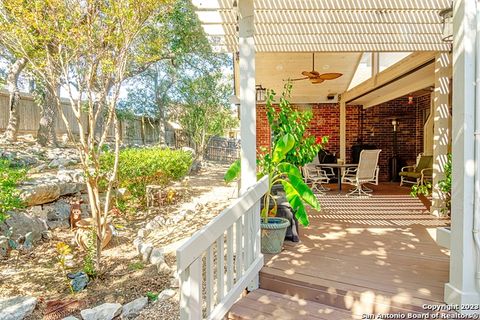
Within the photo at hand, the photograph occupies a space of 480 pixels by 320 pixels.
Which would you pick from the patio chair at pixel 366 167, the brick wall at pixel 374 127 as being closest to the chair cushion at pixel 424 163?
the patio chair at pixel 366 167

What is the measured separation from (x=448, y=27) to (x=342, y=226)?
2.73 meters

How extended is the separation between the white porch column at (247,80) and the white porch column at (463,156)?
159 cm

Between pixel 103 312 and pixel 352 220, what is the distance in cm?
355

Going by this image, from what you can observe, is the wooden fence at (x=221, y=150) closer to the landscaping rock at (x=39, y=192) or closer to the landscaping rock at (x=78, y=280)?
the landscaping rock at (x=39, y=192)

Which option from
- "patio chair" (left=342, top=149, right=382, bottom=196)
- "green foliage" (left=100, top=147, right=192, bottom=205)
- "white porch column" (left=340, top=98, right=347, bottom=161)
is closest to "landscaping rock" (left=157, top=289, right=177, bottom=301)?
"green foliage" (left=100, top=147, right=192, bottom=205)

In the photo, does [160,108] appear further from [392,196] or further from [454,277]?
[454,277]

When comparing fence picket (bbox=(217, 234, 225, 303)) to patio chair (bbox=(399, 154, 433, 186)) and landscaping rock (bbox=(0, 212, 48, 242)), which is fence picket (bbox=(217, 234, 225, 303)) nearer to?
landscaping rock (bbox=(0, 212, 48, 242))

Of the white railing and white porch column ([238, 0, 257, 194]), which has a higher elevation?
white porch column ([238, 0, 257, 194])

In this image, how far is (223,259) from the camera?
246 centimetres

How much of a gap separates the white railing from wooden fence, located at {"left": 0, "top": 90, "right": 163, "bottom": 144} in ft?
29.2

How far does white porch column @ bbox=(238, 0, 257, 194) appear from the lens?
10.2ft

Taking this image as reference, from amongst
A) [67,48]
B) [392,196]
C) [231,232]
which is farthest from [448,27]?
[392,196]

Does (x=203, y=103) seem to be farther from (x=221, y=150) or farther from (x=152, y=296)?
(x=152, y=296)

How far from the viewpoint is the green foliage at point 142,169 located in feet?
23.0
